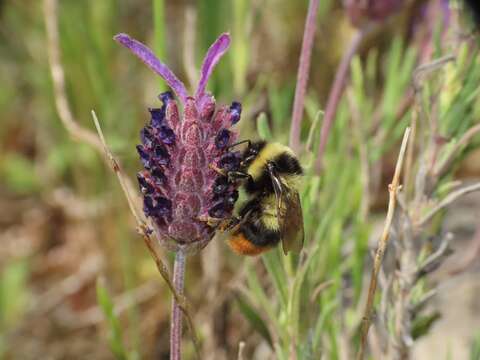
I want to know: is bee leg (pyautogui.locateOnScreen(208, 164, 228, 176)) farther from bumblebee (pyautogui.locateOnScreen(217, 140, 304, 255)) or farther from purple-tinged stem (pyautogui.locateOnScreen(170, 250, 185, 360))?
purple-tinged stem (pyautogui.locateOnScreen(170, 250, 185, 360))

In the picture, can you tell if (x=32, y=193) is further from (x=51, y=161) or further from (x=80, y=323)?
(x=80, y=323)

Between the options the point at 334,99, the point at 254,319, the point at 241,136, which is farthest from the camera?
the point at 241,136

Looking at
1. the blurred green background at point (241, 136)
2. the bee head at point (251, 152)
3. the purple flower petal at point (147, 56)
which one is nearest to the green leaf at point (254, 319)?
the blurred green background at point (241, 136)

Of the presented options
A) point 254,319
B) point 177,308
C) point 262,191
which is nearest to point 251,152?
point 262,191

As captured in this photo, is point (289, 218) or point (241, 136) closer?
point (289, 218)

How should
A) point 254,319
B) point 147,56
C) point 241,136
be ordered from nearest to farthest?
point 147,56, point 254,319, point 241,136

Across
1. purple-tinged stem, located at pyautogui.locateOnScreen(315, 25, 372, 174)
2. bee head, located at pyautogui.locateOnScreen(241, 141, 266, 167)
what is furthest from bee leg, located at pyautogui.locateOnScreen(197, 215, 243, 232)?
purple-tinged stem, located at pyautogui.locateOnScreen(315, 25, 372, 174)

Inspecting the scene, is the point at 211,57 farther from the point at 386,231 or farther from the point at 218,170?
the point at 386,231
